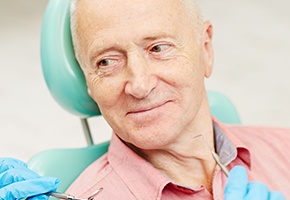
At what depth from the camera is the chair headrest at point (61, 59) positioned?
1.67 m

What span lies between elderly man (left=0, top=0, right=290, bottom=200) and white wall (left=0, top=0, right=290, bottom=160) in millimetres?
Result: 1623

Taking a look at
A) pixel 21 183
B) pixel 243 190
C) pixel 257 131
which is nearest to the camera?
pixel 21 183

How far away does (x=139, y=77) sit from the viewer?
1.41 meters

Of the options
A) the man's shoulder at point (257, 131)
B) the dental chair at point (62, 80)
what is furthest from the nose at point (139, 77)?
the man's shoulder at point (257, 131)

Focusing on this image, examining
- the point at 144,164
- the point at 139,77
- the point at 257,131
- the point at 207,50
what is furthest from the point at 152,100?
the point at 257,131

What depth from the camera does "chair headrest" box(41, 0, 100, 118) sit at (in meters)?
1.67

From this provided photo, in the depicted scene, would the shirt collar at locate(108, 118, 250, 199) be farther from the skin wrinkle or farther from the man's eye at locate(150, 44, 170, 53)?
the man's eye at locate(150, 44, 170, 53)

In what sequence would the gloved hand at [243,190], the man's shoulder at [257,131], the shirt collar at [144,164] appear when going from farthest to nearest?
the man's shoulder at [257,131], the shirt collar at [144,164], the gloved hand at [243,190]

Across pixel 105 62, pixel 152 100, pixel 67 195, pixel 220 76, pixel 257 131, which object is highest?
pixel 105 62

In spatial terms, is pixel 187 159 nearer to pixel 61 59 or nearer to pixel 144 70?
pixel 144 70

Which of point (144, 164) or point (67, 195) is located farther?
point (144, 164)

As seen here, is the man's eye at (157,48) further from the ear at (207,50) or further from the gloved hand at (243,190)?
the gloved hand at (243,190)

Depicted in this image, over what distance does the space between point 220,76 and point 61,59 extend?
2.04 meters

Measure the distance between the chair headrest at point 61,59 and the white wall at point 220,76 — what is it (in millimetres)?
1498
